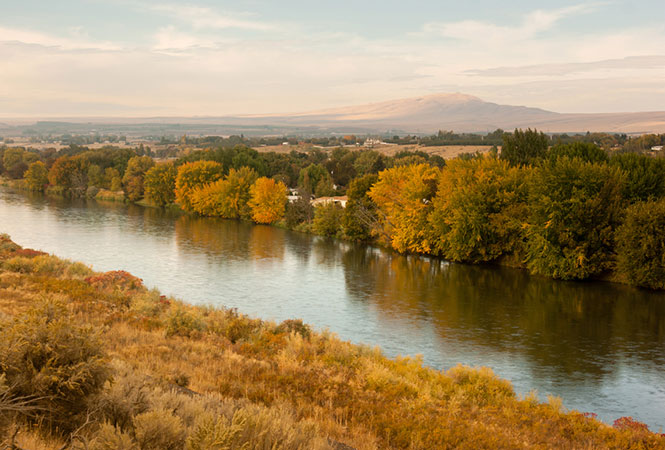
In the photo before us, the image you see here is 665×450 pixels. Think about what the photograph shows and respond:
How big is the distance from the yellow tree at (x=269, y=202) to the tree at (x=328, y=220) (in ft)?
27.1

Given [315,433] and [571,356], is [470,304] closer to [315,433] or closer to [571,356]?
[571,356]

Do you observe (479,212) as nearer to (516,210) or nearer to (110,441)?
(516,210)

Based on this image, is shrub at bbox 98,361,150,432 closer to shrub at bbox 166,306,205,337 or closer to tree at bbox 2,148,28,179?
shrub at bbox 166,306,205,337

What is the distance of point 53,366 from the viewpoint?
710 centimetres

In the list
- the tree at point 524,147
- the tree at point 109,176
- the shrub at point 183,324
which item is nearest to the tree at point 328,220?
the tree at point 524,147

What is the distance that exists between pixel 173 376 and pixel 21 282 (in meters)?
14.4

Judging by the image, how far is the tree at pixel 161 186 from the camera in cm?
9138

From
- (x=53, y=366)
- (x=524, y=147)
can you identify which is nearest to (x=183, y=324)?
(x=53, y=366)

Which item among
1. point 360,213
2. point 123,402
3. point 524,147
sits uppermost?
point 524,147

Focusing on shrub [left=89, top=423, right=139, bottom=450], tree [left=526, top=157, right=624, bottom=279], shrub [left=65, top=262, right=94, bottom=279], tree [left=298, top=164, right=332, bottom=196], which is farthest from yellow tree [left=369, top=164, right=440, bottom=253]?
shrub [left=89, top=423, right=139, bottom=450]

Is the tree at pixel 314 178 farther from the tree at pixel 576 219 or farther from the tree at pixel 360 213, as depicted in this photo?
the tree at pixel 576 219

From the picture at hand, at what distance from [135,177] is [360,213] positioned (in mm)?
51860

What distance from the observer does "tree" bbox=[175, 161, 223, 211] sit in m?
85.2

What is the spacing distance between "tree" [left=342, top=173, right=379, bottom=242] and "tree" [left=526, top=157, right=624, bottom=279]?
19917 millimetres
